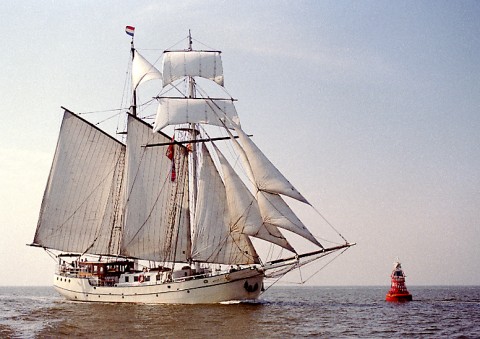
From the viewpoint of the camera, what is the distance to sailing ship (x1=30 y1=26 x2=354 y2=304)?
175 feet

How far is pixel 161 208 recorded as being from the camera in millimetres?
60062

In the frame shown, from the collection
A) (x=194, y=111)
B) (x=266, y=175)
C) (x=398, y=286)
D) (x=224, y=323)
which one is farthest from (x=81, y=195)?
(x=398, y=286)

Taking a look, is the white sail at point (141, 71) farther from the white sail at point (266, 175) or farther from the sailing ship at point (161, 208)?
the white sail at point (266, 175)

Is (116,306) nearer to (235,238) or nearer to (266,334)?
(235,238)

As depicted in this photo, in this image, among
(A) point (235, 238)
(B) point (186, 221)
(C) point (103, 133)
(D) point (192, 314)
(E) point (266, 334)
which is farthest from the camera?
(C) point (103, 133)

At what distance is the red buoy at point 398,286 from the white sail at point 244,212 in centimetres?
1685

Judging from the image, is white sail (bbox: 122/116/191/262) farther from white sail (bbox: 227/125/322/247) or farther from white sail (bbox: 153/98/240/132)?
white sail (bbox: 227/125/322/247)

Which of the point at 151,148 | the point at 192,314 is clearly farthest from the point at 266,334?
the point at 151,148

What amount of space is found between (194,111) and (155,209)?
36.2ft

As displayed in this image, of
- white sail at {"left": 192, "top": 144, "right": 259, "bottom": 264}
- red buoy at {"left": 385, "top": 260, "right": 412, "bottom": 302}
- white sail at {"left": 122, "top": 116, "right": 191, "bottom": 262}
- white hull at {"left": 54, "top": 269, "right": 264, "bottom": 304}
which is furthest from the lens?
red buoy at {"left": 385, "top": 260, "right": 412, "bottom": 302}

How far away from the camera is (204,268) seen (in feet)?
187

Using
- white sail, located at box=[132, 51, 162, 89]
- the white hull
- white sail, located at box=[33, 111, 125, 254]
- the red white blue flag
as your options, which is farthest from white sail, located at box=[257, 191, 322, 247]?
the red white blue flag

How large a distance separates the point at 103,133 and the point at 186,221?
1385cm

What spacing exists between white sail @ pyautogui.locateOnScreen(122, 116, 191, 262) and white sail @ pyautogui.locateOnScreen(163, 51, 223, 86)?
8.52 meters
